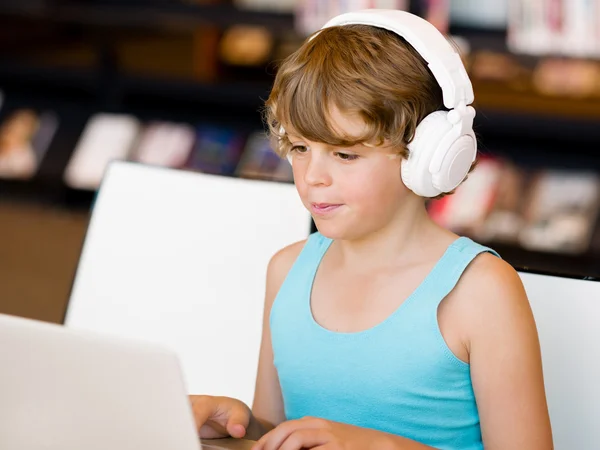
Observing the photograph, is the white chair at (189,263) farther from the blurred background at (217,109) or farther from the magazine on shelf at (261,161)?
the magazine on shelf at (261,161)

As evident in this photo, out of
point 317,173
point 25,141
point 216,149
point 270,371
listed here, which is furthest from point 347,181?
point 25,141

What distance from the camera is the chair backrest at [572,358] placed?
1369 mm

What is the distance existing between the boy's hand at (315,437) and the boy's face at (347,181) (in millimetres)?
265

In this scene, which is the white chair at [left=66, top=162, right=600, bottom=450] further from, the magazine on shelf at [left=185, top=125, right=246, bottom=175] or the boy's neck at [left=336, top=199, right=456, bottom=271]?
the magazine on shelf at [left=185, top=125, right=246, bottom=175]

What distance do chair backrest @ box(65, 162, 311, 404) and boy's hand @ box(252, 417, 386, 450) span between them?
23.9 inches

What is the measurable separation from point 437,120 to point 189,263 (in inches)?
25.8

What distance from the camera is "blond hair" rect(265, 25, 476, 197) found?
1.20 meters

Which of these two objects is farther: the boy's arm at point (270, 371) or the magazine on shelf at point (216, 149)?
the magazine on shelf at point (216, 149)

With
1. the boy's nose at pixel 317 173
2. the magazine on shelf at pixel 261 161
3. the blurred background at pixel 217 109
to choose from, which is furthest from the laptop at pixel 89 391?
the magazine on shelf at pixel 261 161

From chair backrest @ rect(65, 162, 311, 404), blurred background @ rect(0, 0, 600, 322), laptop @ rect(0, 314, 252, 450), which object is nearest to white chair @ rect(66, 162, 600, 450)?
chair backrest @ rect(65, 162, 311, 404)

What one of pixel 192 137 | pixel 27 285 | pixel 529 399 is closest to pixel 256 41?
pixel 192 137

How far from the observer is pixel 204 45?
421 cm

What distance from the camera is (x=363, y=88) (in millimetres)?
1195

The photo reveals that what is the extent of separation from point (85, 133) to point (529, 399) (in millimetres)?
3328
